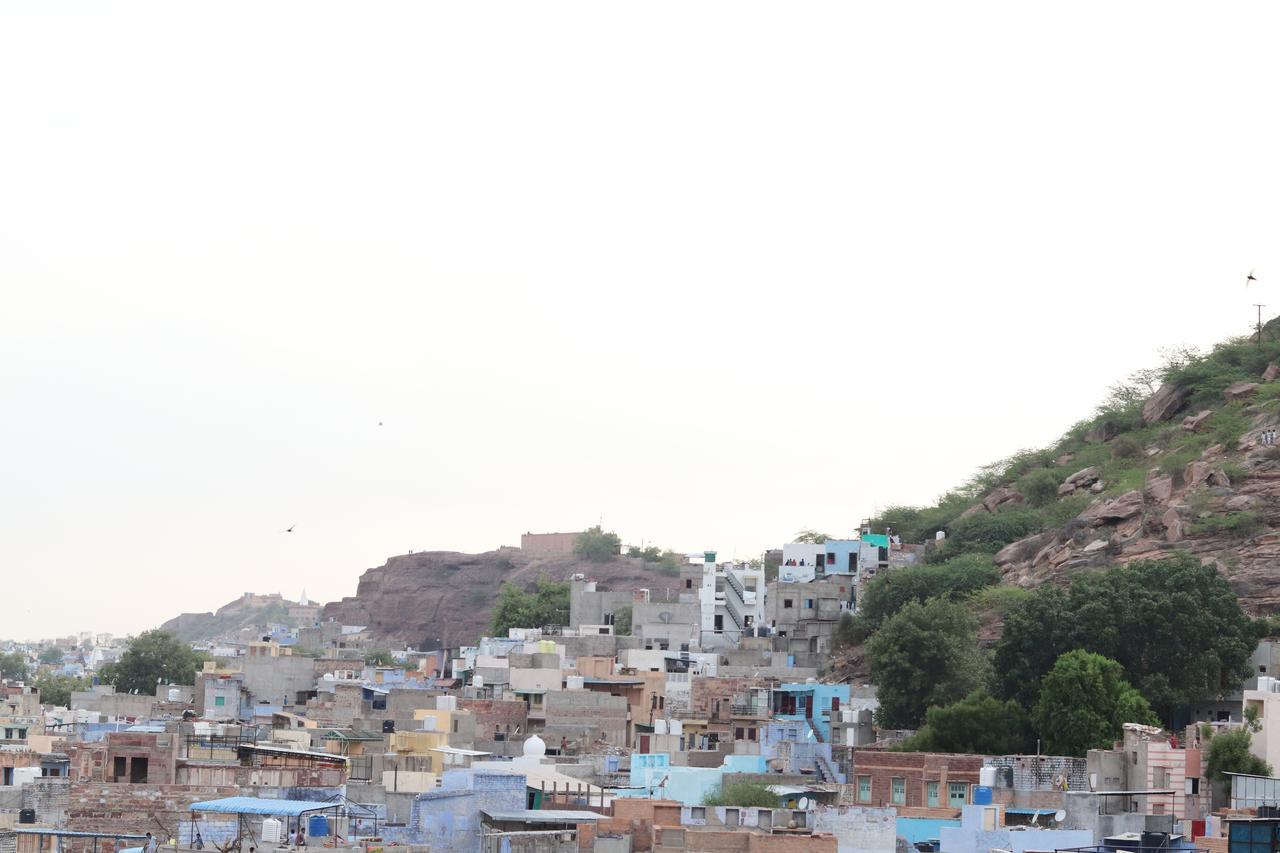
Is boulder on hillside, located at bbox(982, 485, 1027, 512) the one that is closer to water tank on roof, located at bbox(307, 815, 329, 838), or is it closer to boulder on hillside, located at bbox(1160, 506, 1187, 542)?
boulder on hillside, located at bbox(1160, 506, 1187, 542)

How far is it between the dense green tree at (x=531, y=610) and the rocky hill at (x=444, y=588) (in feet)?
146

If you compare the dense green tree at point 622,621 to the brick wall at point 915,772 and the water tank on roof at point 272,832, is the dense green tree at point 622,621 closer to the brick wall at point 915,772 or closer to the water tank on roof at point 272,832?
the brick wall at point 915,772

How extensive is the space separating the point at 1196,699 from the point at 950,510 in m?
35.7

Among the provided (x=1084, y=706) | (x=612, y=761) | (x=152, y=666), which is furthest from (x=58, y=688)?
(x=1084, y=706)

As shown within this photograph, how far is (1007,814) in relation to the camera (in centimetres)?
3791

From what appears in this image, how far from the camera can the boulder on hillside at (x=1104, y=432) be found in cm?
8262

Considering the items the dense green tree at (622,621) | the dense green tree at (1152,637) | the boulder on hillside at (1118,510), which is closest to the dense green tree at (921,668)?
the dense green tree at (1152,637)

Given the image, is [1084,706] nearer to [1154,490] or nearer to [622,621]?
[1154,490]

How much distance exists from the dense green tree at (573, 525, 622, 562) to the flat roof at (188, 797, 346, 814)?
384 ft

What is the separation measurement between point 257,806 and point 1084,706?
22502mm

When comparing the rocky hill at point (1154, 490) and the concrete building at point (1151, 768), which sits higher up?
the rocky hill at point (1154, 490)

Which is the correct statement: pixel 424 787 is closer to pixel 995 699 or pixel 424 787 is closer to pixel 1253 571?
pixel 995 699

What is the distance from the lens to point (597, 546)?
150375 mm

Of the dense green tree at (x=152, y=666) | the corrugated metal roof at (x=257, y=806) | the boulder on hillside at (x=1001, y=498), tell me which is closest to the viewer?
the corrugated metal roof at (x=257, y=806)
